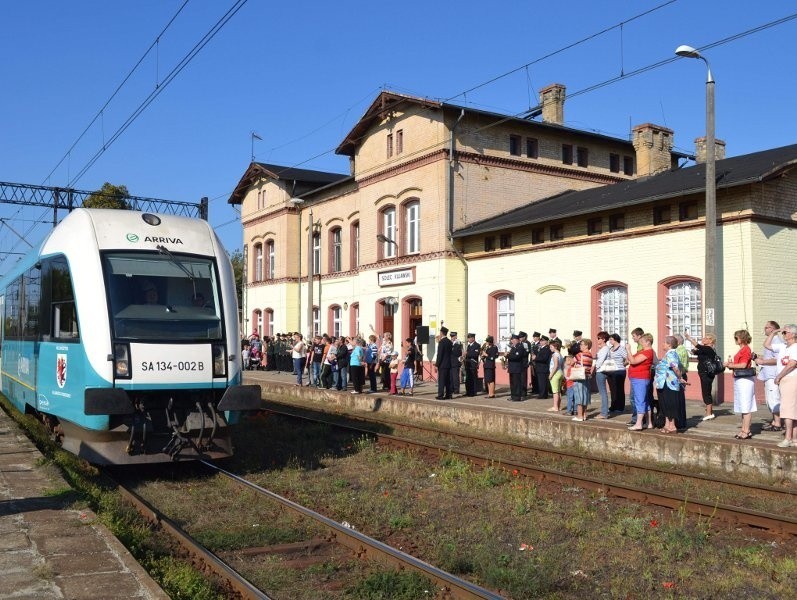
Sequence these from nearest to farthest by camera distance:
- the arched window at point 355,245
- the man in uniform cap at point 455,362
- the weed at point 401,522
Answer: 1. the weed at point 401,522
2. the man in uniform cap at point 455,362
3. the arched window at point 355,245

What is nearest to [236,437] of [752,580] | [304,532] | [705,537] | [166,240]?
[166,240]

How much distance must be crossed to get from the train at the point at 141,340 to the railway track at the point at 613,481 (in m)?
3.81

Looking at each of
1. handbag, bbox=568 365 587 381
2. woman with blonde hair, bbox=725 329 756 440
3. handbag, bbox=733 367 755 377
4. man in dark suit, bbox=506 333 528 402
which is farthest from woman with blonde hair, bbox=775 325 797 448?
man in dark suit, bbox=506 333 528 402

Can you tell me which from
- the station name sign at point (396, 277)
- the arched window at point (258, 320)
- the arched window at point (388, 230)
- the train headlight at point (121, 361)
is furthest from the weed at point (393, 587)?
the arched window at point (258, 320)

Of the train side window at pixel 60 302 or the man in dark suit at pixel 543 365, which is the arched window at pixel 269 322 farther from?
the train side window at pixel 60 302

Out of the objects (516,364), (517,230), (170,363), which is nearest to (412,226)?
(517,230)

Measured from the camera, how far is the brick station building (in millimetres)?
18578

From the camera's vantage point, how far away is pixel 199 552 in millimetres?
6668

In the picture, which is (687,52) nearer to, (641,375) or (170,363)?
(641,375)

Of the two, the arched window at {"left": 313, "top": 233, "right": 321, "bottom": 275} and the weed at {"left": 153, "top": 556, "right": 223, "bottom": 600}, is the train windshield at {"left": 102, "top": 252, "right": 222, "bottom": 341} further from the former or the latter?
the arched window at {"left": 313, "top": 233, "right": 321, "bottom": 275}

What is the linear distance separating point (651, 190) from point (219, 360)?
14.0 metres

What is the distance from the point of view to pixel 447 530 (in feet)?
25.4

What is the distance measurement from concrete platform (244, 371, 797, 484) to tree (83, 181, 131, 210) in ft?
89.3

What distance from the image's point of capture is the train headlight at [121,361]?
29.7ft
